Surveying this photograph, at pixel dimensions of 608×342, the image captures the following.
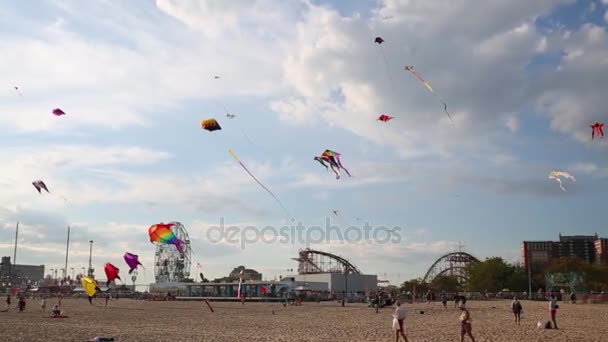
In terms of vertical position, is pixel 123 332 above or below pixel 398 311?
below

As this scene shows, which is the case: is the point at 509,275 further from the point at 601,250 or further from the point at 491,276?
the point at 601,250

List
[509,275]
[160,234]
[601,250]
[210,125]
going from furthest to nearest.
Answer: [601,250] < [509,275] < [160,234] < [210,125]

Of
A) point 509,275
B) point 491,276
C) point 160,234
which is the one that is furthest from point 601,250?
point 160,234

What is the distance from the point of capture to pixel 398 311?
657 inches

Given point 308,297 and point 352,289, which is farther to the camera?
point 352,289

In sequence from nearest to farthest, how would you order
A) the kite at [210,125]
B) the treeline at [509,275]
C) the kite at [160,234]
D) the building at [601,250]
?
the kite at [210,125] < the kite at [160,234] < the treeline at [509,275] < the building at [601,250]

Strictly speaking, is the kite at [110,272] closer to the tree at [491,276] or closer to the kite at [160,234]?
the kite at [160,234]

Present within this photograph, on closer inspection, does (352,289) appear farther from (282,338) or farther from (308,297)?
(282,338)

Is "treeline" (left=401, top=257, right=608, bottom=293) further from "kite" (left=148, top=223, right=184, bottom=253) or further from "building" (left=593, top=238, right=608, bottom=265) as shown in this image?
"building" (left=593, top=238, right=608, bottom=265)

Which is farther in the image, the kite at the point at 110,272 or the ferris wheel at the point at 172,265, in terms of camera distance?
the ferris wheel at the point at 172,265

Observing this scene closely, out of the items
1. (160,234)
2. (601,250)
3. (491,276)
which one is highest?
(601,250)

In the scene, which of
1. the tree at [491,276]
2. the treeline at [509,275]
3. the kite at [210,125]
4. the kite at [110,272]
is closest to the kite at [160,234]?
the kite at [110,272]

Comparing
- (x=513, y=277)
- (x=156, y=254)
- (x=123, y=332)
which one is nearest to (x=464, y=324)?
(x=123, y=332)

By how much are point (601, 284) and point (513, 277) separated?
13.6 meters
